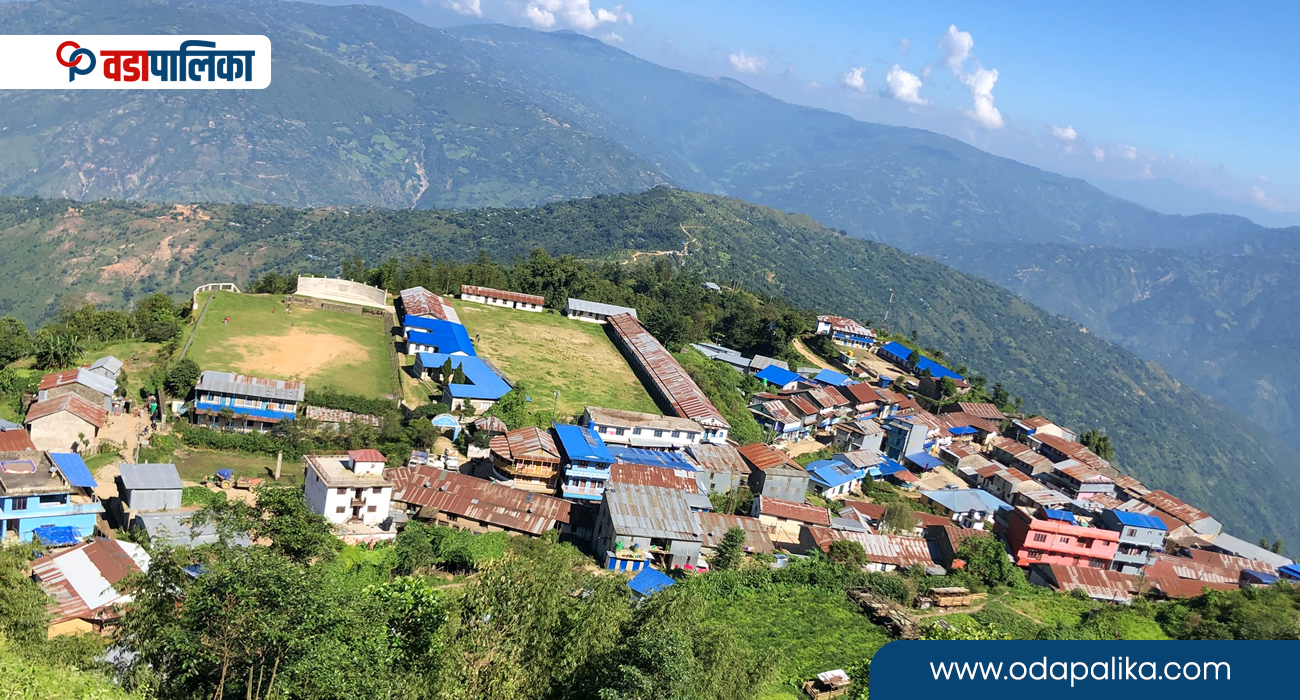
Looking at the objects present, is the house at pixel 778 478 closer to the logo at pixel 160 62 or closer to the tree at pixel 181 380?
the tree at pixel 181 380

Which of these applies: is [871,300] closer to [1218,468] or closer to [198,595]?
[1218,468]

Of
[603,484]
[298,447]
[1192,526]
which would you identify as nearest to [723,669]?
[603,484]

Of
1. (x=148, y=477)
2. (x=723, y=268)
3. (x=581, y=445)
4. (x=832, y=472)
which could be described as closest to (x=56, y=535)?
(x=148, y=477)

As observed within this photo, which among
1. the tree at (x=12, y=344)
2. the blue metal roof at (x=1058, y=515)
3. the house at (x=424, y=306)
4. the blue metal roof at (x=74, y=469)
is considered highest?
the house at (x=424, y=306)

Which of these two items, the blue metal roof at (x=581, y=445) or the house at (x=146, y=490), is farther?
the blue metal roof at (x=581, y=445)

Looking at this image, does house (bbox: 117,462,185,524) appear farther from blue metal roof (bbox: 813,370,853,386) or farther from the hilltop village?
blue metal roof (bbox: 813,370,853,386)

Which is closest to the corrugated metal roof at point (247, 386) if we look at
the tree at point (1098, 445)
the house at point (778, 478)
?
the house at point (778, 478)
